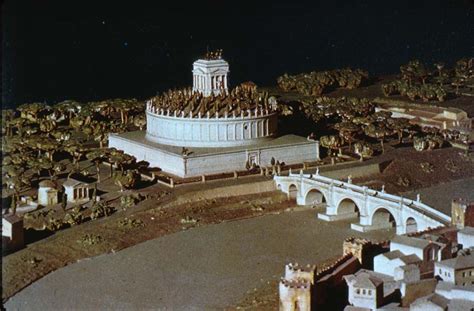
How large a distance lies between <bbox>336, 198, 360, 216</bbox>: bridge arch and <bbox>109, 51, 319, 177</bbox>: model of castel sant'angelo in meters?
10.4

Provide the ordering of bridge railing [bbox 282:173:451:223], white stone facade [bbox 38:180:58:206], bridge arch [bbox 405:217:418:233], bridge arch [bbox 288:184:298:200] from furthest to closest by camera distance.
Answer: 1. bridge arch [bbox 288:184:298:200]
2. white stone facade [bbox 38:180:58:206]
3. bridge arch [bbox 405:217:418:233]
4. bridge railing [bbox 282:173:451:223]

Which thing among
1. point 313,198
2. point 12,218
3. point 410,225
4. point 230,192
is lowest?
point 313,198

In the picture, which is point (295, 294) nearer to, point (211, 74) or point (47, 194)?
point (47, 194)

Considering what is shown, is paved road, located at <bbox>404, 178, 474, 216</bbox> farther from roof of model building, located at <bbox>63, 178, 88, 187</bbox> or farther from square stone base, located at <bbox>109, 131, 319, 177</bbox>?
roof of model building, located at <bbox>63, 178, 88, 187</bbox>

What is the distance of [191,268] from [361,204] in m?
14.7

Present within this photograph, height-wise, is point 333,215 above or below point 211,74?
→ below

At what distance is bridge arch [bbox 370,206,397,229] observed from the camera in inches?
2972

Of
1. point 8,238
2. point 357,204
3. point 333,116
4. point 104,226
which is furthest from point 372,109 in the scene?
point 8,238

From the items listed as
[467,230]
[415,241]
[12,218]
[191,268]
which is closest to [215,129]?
[191,268]

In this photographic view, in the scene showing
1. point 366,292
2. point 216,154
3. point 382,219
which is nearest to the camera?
point 366,292

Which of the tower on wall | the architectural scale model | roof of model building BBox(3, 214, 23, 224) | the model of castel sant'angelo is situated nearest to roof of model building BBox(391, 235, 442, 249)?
the architectural scale model

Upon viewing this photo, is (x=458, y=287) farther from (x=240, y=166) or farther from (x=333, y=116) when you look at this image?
(x=333, y=116)

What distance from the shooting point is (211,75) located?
90812mm

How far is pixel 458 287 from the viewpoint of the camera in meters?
57.0
